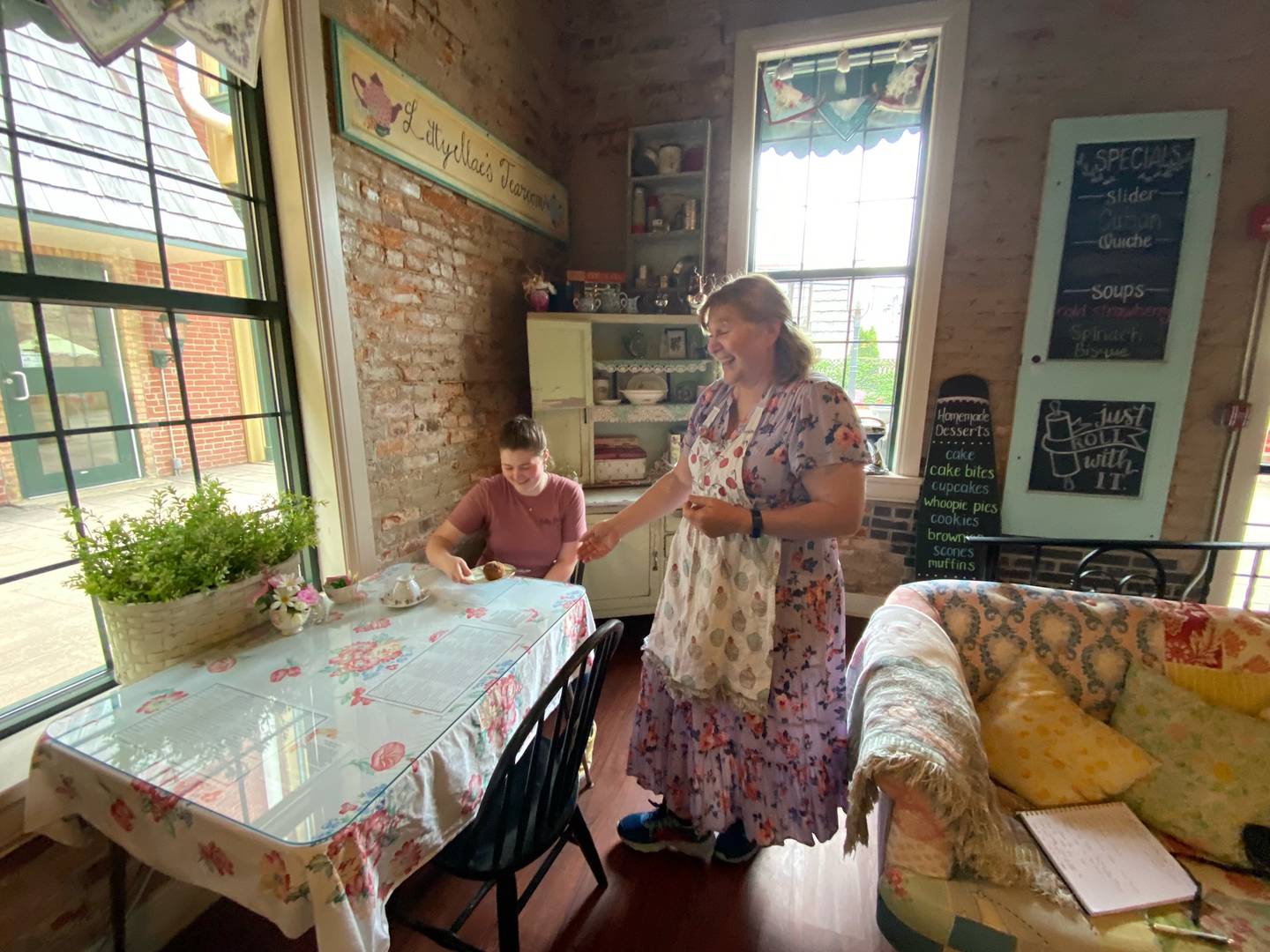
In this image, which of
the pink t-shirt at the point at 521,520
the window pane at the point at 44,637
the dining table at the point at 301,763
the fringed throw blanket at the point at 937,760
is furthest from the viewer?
the pink t-shirt at the point at 521,520

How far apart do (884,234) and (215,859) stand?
3469 millimetres

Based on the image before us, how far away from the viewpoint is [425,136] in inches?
82.0

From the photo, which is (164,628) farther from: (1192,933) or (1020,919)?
(1192,933)

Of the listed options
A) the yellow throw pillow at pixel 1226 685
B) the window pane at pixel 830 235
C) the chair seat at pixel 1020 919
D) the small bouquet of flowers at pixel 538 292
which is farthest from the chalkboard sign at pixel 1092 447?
the small bouquet of flowers at pixel 538 292

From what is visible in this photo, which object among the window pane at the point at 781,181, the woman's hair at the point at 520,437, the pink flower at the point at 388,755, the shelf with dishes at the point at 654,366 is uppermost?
the window pane at the point at 781,181

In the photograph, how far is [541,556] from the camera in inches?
79.7

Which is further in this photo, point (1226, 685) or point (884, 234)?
point (884, 234)

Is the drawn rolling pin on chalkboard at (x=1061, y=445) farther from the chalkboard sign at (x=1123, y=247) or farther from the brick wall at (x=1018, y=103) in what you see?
the chalkboard sign at (x=1123, y=247)

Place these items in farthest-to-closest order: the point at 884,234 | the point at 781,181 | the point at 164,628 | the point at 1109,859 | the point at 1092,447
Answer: the point at 781,181
the point at 884,234
the point at 1092,447
the point at 164,628
the point at 1109,859

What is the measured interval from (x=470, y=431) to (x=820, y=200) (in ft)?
7.55

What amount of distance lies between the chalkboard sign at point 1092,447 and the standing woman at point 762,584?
2133 mm

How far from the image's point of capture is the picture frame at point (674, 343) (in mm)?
3098

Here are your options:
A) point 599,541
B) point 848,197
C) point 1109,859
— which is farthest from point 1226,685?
point 848,197

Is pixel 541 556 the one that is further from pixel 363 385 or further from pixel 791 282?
pixel 791 282
